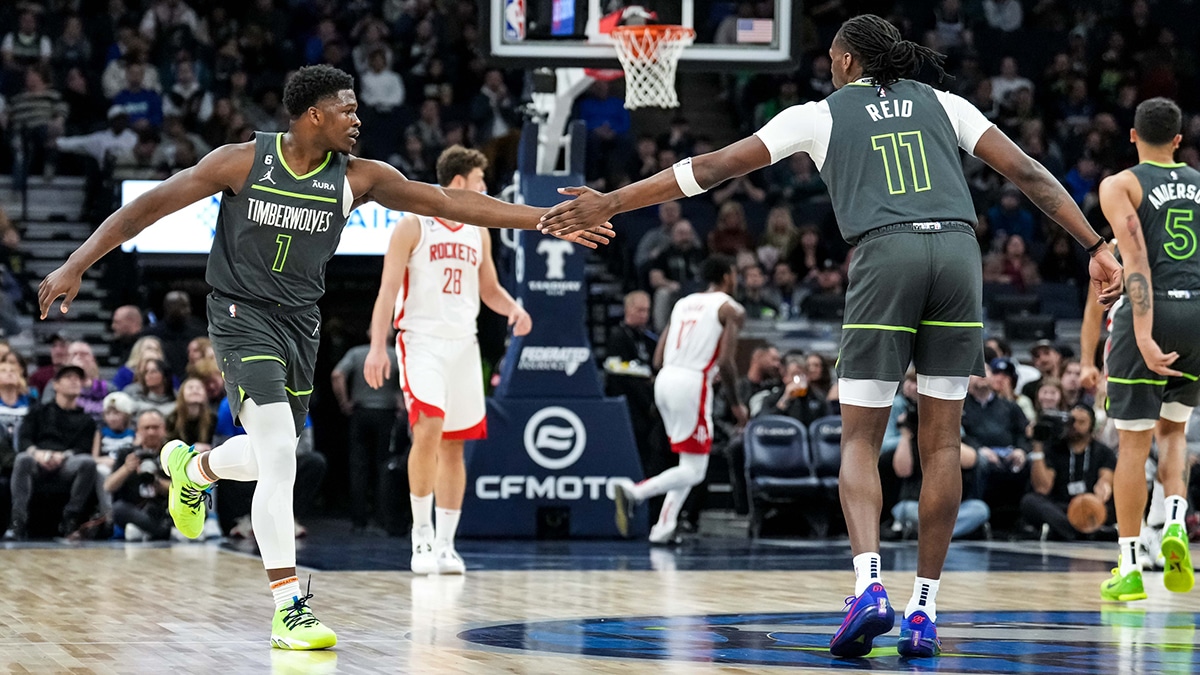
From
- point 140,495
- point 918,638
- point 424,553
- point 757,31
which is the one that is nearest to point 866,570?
point 918,638

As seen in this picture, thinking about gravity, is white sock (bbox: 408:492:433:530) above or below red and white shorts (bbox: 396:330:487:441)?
below

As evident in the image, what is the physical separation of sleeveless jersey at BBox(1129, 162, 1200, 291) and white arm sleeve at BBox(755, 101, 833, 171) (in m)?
2.68

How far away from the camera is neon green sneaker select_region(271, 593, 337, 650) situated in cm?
530

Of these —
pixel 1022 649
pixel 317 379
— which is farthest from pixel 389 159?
pixel 1022 649

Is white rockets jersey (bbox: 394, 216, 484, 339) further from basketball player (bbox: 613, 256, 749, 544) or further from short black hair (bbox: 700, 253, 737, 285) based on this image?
short black hair (bbox: 700, 253, 737, 285)

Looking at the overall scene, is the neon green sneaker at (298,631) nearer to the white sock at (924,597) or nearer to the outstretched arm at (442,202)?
the outstretched arm at (442,202)

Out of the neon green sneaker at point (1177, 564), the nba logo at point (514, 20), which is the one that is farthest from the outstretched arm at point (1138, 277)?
the nba logo at point (514, 20)

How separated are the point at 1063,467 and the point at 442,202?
7.92 meters

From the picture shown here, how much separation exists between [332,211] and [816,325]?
10843 millimetres

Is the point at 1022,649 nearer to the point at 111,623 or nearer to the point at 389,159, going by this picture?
the point at 111,623

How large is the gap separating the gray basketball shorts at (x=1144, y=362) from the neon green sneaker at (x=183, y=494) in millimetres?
4211

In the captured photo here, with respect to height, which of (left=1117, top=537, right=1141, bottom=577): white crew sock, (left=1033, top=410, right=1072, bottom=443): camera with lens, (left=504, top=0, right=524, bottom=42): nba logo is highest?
(left=504, top=0, right=524, bottom=42): nba logo

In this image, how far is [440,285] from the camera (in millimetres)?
8734

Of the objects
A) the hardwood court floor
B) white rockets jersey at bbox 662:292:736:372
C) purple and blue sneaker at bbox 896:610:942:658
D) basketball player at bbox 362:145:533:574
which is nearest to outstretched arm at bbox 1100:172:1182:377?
the hardwood court floor
